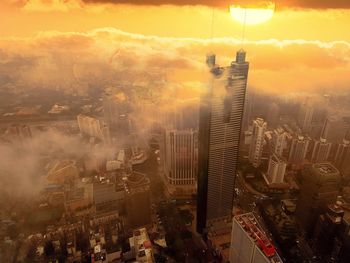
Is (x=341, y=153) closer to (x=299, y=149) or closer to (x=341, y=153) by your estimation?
(x=341, y=153)

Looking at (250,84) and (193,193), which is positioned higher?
(250,84)

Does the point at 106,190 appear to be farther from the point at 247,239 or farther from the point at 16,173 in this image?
the point at 247,239

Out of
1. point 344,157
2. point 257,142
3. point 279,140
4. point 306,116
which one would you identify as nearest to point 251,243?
point 257,142

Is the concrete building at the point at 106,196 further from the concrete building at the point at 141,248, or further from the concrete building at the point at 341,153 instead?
the concrete building at the point at 341,153

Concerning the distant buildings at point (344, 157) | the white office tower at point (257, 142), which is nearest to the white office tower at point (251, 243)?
the white office tower at point (257, 142)

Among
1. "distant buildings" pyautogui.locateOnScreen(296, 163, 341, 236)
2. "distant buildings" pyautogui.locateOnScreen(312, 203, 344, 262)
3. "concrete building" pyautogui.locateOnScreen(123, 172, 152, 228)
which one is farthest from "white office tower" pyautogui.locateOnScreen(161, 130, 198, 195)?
"distant buildings" pyautogui.locateOnScreen(312, 203, 344, 262)

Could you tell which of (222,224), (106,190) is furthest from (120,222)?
(222,224)

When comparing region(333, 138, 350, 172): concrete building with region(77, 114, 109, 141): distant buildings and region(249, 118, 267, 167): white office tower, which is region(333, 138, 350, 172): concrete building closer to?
region(249, 118, 267, 167): white office tower
